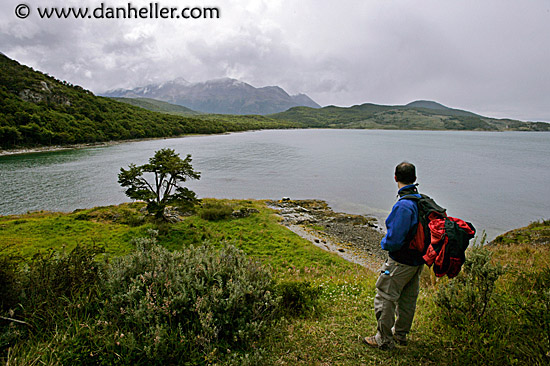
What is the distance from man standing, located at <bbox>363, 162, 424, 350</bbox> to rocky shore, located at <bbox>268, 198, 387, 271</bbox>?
37.9 ft

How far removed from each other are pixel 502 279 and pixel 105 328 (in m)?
7.33

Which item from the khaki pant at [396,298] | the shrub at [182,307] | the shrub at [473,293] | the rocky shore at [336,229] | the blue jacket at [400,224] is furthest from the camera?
the rocky shore at [336,229]

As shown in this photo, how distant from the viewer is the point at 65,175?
41312mm

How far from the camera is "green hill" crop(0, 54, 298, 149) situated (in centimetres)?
6694

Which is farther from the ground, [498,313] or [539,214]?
[498,313]

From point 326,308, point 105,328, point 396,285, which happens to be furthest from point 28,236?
point 396,285

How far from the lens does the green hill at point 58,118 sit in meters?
66.9

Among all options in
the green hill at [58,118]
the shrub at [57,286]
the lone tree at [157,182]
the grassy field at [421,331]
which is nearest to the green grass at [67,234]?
the lone tree at [157,182]

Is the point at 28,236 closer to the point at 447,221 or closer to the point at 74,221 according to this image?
the point at 74,221

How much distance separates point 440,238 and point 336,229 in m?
19.2

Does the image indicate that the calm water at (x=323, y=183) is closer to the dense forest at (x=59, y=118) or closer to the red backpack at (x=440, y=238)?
the dense forest at (x=59, y=118)

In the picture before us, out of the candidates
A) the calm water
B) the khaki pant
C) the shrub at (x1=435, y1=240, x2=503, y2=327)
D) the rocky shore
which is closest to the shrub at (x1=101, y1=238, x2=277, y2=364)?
the khaki pant

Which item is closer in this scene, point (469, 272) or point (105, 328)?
point (105, 328)

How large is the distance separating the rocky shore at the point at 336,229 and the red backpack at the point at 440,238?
12177 mm
